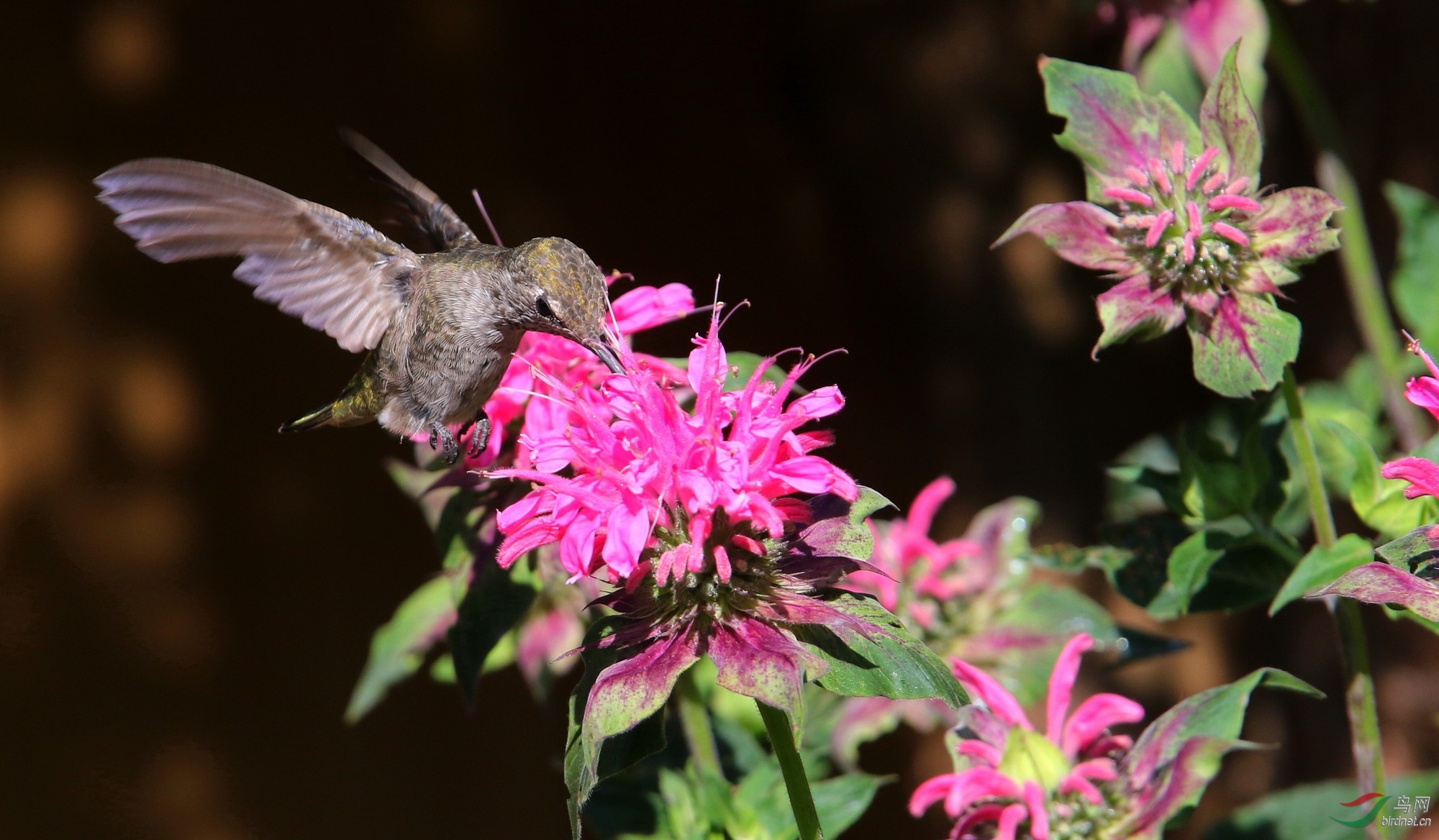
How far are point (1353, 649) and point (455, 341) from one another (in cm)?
69

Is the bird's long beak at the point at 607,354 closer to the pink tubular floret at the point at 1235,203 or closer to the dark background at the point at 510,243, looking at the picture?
the pink tubular floret at the point at 1235,203

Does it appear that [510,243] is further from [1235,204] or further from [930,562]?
[1235,204]

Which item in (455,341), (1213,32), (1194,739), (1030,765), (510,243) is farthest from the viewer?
(510,243)

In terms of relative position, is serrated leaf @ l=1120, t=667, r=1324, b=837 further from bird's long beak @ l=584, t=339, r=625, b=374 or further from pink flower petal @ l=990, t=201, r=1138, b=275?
bird's long beak @ l=584, t=339, r=625, b=374

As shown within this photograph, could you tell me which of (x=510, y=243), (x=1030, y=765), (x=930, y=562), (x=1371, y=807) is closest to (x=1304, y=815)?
(x=1371, y=807)

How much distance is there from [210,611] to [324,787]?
0.98 ft

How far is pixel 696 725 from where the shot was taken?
864 millimetres

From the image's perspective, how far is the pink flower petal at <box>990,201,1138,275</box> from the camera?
78cm

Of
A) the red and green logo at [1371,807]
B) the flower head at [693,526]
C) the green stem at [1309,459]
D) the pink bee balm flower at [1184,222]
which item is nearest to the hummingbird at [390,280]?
the flower head at [693,526]

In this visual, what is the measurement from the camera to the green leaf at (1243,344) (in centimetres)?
71

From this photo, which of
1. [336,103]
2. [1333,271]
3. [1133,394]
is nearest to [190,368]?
[336,103]

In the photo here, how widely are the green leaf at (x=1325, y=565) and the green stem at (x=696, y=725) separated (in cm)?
40

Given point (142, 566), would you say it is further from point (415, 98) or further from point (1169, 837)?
point (1169, 837)

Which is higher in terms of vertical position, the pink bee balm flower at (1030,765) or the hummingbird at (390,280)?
the hummingbird at (390,280)
